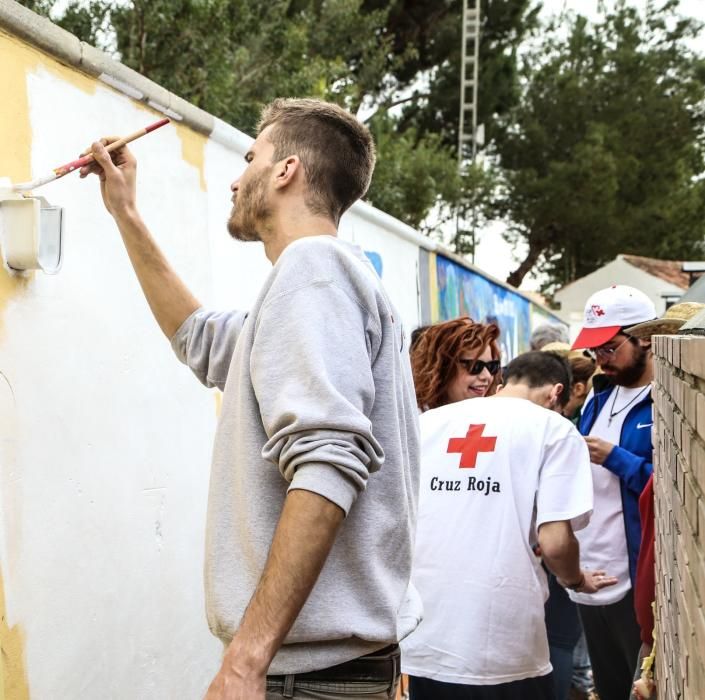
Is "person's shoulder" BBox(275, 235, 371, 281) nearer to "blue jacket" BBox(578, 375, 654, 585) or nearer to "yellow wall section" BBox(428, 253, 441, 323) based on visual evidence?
"blue jacket" BBox(578, 375, 654, 585)

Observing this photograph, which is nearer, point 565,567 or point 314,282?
point 314,282

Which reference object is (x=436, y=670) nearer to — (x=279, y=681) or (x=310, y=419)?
(x=279, y=681)

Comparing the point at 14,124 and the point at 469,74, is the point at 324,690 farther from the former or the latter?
the point at 469,74

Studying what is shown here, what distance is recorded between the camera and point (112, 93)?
10.00 feet

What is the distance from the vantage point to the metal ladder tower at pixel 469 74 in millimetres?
19672

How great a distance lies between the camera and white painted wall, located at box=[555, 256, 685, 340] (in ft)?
101

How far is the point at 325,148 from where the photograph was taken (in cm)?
215

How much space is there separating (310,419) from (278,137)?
79 centimetres

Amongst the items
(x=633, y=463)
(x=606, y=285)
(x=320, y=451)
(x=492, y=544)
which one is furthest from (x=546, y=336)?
(x=606, y=285)

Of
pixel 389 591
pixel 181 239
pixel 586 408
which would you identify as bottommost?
pixel 389 591

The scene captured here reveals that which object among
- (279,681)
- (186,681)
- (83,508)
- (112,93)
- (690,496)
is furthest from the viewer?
(186,681)

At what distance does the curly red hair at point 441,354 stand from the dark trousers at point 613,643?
3.53 ft

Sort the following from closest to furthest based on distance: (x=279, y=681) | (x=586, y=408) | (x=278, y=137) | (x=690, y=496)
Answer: (x=690, y=496) < (x=279, y=681) < (x=278, y=137) < (x=586, y=408)

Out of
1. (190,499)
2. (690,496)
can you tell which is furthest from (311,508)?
(190,499)
